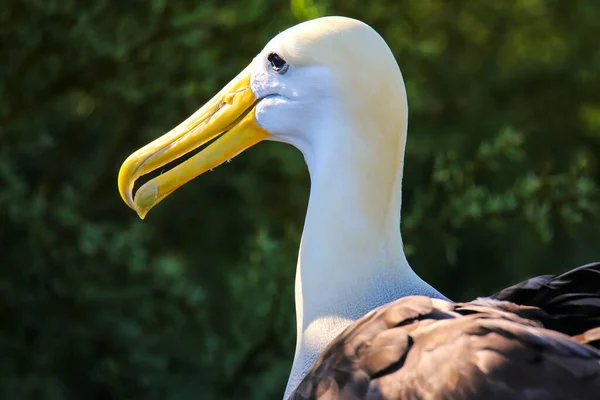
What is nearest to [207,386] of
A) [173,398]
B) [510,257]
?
[173,398]

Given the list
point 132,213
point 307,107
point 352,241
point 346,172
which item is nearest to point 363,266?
point 352,241

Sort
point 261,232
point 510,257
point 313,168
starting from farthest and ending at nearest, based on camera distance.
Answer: point 510,257 < point 261,232 < point 313,168

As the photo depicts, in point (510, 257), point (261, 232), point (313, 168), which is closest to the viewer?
point (313, 168)

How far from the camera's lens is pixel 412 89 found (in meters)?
6.18

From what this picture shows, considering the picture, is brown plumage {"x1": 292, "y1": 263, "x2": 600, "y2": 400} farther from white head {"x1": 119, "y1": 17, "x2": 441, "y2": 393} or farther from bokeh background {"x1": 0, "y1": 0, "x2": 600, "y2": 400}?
bokeh background {"x1": 0, "y1": 0, "x2": 600, "y2": 400}

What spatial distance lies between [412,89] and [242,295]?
132 cm

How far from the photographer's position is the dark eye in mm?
3244

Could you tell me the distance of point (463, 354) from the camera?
8.43ft

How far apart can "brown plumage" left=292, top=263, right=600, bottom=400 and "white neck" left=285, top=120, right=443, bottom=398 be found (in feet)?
0.81

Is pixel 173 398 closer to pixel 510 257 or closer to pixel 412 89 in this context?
pixel 412 89

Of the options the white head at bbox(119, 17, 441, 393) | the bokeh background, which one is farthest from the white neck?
the bokeh background

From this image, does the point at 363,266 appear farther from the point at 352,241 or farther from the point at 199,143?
the point at 199,143

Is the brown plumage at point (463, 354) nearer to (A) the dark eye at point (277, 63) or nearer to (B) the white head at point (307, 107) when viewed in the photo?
(B) the white head at point (307, 107)

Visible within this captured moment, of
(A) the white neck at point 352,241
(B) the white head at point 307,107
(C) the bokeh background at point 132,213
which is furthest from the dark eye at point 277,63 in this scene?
(C) the bokeh background at point 132,213
